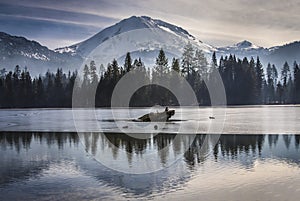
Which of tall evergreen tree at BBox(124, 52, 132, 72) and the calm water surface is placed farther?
tall evergreen tree at BBox(124, 52, 132, 72)

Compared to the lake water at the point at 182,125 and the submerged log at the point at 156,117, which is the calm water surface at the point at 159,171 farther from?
Result: the submerged log at the point at 156,117

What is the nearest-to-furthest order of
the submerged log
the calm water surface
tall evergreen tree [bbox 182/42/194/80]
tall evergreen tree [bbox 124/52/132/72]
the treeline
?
the calm water surface, the submerged log, tall evergreen tree [bbox 124/52/132/72], the treeline, tall evergreen tree [bbox 182/42/194/80]

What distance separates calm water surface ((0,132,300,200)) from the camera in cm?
1485

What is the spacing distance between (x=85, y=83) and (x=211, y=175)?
120 meters

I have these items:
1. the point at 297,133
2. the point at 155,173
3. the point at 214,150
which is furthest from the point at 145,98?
the point at 155,173

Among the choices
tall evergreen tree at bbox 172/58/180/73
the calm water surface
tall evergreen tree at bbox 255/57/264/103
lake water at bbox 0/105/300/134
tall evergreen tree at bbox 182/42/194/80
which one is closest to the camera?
the calm water surface

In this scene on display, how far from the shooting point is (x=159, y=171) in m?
19.0

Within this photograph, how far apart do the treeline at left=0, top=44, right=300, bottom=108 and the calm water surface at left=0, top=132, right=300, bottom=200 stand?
8159 cm

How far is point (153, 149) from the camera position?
26547mm

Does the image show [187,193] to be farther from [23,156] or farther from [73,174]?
[23,156]

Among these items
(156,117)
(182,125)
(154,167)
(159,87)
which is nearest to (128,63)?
(159,87)

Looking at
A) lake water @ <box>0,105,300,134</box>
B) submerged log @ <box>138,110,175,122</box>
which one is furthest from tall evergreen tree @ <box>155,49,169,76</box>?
submerged log @ <box>138,110,175,122</box>

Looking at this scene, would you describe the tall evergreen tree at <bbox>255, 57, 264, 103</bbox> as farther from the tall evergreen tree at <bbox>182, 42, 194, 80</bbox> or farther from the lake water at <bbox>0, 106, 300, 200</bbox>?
the lake water at <bbox>0, 106, 300, 200</bbox>

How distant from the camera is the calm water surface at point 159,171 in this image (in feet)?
48.7
